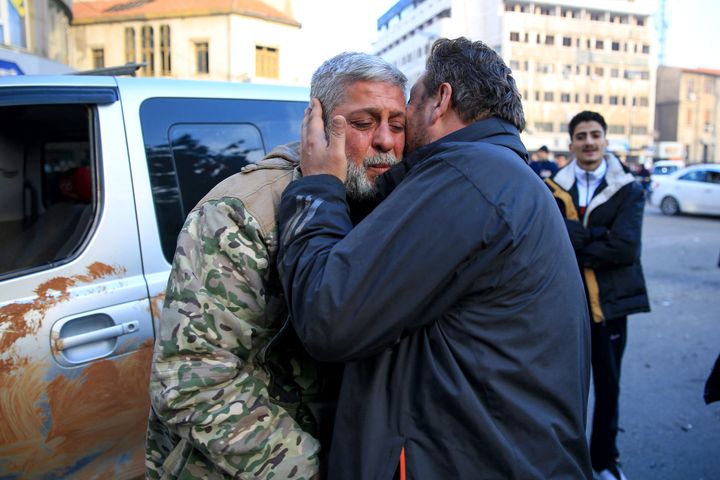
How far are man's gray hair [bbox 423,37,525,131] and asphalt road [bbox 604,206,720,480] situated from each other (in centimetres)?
284

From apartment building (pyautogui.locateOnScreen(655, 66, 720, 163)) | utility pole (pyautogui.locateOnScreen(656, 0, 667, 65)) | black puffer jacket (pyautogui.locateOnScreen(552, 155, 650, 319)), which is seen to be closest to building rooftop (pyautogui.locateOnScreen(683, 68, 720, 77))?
apartment building (pyautogui.locateOnScreen(655, 66, 720, 163))

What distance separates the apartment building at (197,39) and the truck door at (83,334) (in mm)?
33359

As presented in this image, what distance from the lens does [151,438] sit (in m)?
1.65

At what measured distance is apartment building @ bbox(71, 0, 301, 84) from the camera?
35062 mm

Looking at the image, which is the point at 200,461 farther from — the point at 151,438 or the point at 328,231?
the point at 328,231

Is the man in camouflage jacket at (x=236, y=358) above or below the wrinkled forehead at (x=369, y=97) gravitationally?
below

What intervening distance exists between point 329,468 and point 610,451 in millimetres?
2576

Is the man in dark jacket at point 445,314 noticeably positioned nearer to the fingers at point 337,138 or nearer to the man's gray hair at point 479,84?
the fingers at point 337,138

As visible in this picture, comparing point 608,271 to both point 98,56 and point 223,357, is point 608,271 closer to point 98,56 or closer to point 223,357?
point 223,357

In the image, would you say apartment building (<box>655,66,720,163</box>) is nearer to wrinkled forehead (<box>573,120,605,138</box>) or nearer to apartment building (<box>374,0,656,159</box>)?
apartment building (<box>374,0,656,159</box>)

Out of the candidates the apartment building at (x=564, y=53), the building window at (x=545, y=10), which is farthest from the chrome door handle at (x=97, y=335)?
the building window at (x=545, y=10)

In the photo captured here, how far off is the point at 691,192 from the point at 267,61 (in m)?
26.6

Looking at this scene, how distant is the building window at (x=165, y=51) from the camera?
36750 mm

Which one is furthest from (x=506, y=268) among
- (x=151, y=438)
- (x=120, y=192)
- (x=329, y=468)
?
(x=120, y=192)
